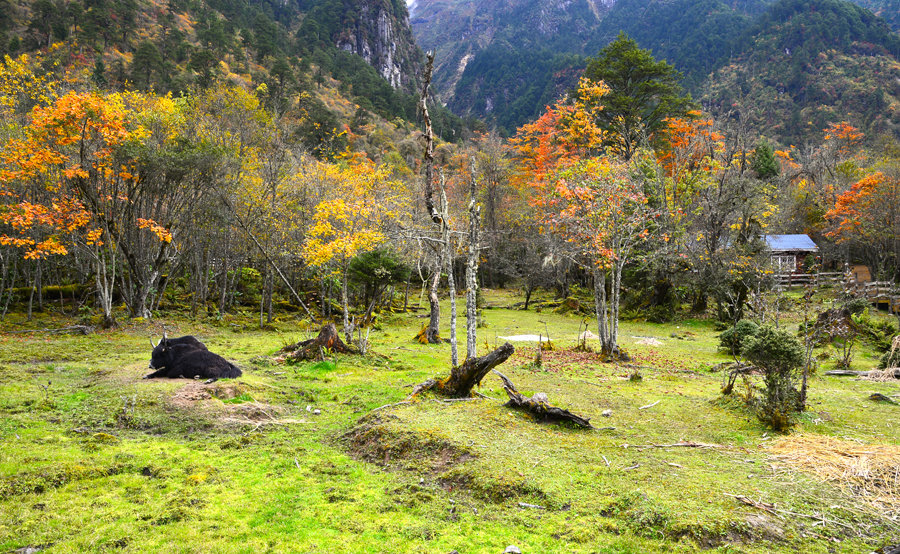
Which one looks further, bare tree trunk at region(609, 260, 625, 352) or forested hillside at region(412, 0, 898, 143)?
forested hillside at region(412, 0, 898, 143)

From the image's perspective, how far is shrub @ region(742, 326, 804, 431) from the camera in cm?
599

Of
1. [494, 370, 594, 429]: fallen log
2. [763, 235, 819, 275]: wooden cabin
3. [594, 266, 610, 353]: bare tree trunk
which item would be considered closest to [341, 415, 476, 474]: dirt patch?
[494, 370, 594, 429]: fallen log

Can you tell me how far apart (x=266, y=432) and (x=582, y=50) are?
177413 millimetres

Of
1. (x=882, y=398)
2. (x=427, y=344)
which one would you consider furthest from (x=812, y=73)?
(x=427, y=344)

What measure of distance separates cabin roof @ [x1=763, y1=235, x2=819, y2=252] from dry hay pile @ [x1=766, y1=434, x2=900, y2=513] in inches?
1442

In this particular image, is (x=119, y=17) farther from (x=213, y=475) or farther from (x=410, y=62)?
(x=410, y=62)

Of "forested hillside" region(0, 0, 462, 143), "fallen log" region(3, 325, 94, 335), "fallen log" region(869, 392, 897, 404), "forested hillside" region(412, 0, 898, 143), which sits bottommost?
"fallen log" region(869, 392, 897, 404)

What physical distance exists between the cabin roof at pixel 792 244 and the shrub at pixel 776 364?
35.2 m

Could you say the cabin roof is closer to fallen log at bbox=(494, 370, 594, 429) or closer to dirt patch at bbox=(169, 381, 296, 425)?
fallen log at bbox=(494, 370, 594, 429)

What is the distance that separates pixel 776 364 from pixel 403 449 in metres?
5.28

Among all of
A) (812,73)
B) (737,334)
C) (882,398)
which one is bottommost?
(882,398)

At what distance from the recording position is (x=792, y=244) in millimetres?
36000

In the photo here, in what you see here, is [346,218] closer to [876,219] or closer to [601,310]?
[601,310]

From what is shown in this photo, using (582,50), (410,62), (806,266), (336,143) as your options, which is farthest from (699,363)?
(582,50)
